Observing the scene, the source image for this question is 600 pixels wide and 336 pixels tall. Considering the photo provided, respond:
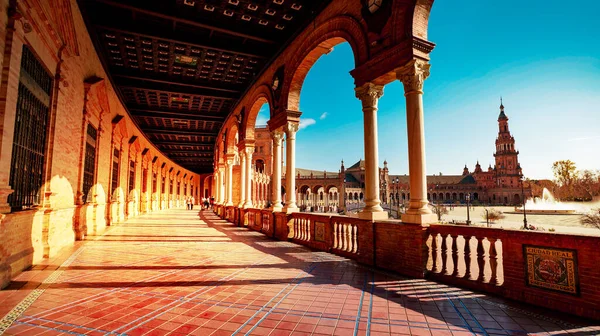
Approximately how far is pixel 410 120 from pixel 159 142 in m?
26.5

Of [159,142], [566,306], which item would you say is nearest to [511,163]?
[159,142]

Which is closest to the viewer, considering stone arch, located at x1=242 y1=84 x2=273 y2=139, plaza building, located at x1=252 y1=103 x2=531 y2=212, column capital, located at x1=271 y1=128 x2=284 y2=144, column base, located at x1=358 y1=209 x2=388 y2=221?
column base, located at x1=358 y1=209 x2=388 y2=221

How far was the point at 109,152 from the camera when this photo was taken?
13461mm

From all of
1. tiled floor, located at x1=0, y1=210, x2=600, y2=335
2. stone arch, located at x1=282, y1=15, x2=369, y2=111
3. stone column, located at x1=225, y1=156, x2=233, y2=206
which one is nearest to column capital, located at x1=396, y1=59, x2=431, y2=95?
stone arch, located at x1=282, y1=15, x2=369, y2=111

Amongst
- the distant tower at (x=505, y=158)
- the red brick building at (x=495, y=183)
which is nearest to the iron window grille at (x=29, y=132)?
the red brick building at (x=495, y=183)

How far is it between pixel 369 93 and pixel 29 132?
289 inches

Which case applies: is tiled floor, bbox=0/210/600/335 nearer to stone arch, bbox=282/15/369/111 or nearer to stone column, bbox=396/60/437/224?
stone column, bbox=396/60/437/224

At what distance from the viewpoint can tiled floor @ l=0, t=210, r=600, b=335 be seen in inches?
127

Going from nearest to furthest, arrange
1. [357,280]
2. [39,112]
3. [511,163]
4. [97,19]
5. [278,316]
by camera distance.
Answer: [278,316]
[357,280]
[39,112]
[97,19]
[511,163]

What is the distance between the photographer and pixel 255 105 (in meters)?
14.3

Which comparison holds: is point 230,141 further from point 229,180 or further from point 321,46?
point 321,46

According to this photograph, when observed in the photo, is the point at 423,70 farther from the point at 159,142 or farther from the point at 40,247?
the point at 159,142

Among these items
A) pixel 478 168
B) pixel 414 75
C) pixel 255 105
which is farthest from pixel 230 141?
pixel 478 168

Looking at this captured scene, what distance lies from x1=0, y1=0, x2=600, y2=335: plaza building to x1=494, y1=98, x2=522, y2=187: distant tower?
334 feet
